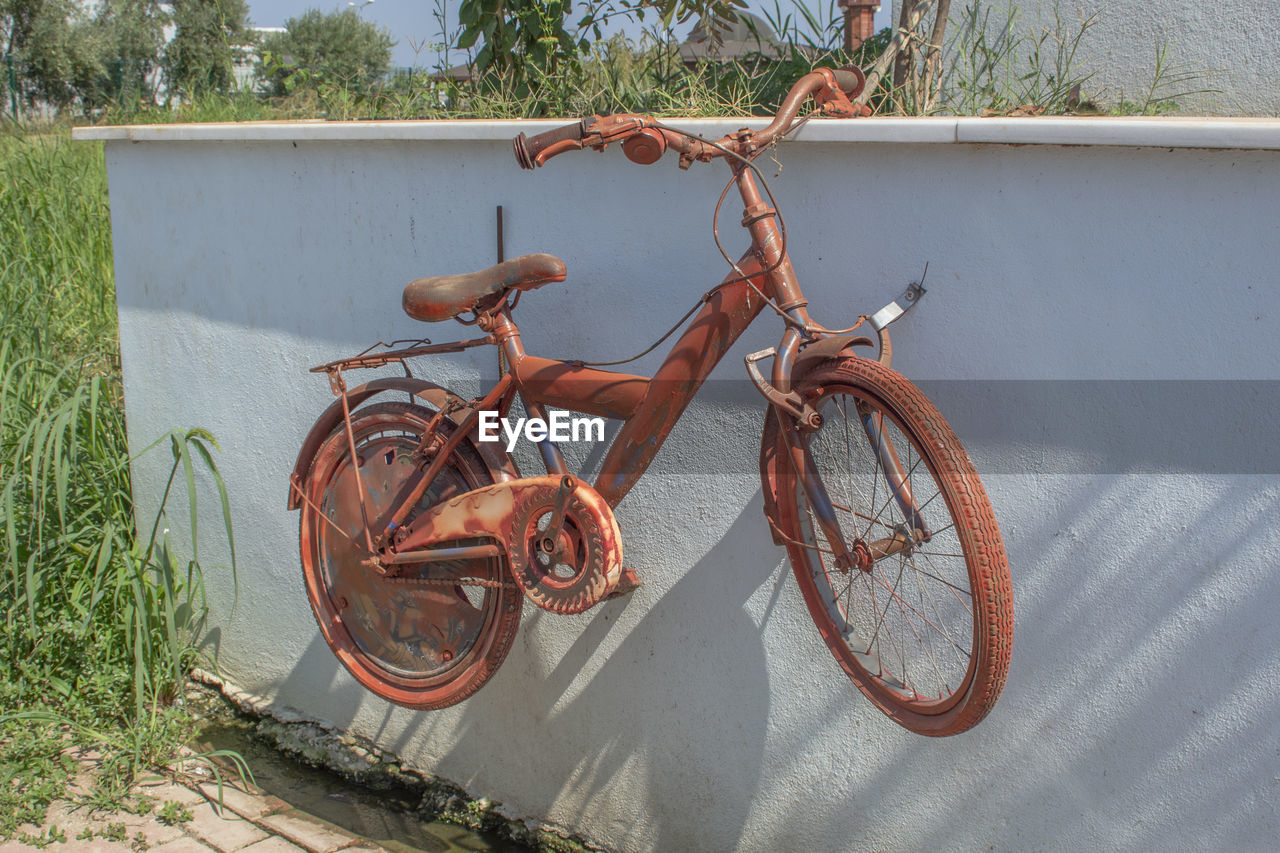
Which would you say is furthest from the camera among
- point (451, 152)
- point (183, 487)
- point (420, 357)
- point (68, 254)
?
point (68, 254)

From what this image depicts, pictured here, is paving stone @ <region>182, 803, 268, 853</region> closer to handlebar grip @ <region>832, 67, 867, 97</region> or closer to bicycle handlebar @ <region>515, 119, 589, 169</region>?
bicycle handlebar @ <region>515, 119, 589, 169</region>

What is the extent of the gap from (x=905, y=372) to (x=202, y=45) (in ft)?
48.4

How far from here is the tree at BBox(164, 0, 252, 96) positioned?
6188 mm

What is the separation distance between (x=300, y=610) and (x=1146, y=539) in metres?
2.86

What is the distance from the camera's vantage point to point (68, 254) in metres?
5.78

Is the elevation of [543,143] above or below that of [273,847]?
above

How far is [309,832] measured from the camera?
3.47 m

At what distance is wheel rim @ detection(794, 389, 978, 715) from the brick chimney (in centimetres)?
152

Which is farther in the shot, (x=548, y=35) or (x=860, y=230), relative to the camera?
(x=548, y=35)

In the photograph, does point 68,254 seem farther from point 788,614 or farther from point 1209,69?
point 1209,69

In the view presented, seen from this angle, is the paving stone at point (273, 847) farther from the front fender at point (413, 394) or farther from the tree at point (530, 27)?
the tree at point (530, 27)

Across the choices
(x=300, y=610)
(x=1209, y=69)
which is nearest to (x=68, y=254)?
(x=300, y=610)

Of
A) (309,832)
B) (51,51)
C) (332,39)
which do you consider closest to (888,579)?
(309,832)
